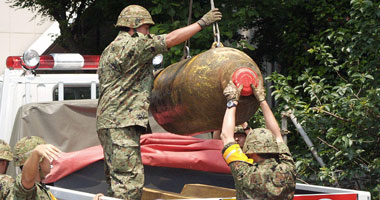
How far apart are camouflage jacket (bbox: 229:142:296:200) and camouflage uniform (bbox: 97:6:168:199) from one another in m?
0.79

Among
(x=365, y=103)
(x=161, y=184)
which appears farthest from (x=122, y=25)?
(x=365, y=103)

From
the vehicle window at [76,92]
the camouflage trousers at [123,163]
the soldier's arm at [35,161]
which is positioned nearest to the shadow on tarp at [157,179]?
the camouflage trousers at [123,163]

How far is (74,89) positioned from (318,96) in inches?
93.0

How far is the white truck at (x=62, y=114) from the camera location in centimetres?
511

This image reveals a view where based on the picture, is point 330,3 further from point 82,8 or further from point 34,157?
point 34,157

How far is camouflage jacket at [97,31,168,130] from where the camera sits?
4059 mm

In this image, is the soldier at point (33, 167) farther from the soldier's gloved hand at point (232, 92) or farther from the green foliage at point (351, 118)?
the green foliage at point (351, 118)

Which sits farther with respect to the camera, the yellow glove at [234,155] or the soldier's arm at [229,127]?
the soldier's arm at [229,127]

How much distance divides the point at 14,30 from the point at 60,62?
11.1 metres

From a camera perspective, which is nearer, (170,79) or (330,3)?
(170,79)

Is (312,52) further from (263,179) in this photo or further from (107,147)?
(263,179)

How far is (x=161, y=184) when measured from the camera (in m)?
5.18

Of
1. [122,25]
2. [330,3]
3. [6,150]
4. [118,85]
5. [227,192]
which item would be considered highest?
[330,3]

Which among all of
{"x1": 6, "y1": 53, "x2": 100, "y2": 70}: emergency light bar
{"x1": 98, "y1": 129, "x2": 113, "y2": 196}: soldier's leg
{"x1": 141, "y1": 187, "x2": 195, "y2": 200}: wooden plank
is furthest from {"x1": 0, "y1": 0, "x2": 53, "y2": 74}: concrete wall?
{"x1": 98, "y1": 129, "x2": 113, "y2": 196}: soldier's leg
